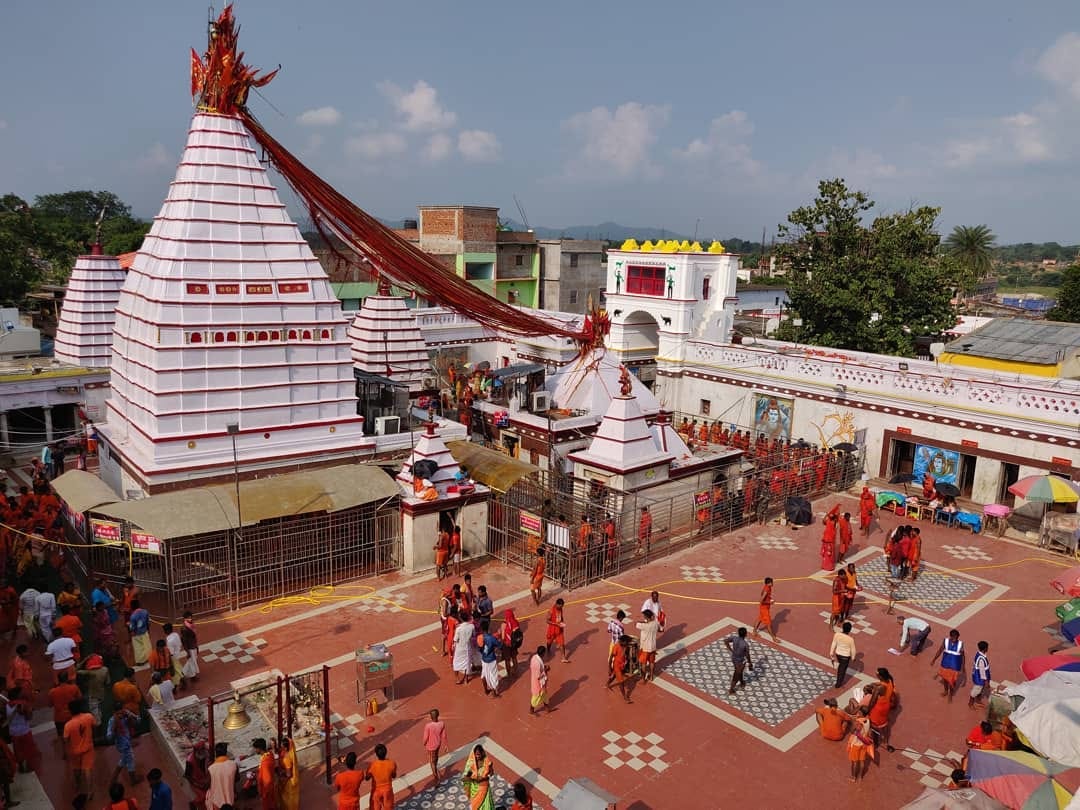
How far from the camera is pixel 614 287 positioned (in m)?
35.1

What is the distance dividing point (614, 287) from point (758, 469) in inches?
570

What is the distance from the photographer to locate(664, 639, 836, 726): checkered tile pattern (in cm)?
1305

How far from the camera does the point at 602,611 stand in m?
16.4

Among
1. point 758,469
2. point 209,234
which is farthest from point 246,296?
point 758,469

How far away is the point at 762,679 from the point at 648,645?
2285 millimetres

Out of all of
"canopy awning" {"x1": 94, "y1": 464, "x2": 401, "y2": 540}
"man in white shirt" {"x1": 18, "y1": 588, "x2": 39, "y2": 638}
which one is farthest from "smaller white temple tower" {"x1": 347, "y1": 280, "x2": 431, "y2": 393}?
"man in white shirt" {"x1": 18, "y1": 588, "x2": 39, "y2": 638}

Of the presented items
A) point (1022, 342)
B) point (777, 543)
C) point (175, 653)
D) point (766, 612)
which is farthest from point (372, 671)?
point (1022, 342)

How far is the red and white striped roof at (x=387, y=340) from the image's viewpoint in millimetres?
29094

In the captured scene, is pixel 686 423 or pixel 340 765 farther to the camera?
pixel 686 423

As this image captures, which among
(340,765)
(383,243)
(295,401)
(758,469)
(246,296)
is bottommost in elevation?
(340,765)

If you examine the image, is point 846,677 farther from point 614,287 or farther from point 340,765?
point 614,287

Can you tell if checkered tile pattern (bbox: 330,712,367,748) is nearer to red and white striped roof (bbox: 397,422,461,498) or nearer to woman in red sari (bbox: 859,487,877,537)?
red and white striped roof (bbox: 397,422,461,498)

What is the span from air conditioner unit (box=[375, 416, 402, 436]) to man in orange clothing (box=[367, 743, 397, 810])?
11.8 meters

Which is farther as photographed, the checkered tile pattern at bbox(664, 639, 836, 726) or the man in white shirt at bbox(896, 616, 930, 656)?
the man in white shirt at bbox(896, 616, 930, 656)
